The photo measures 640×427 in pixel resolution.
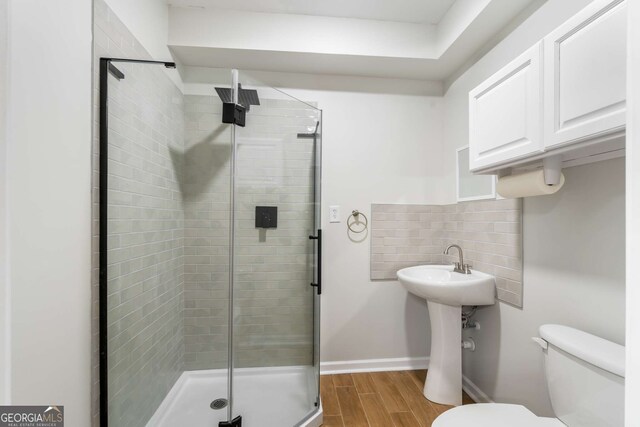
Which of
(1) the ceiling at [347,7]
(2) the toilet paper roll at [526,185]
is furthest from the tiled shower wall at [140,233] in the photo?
(2) the toilet paper roll at [526,185]

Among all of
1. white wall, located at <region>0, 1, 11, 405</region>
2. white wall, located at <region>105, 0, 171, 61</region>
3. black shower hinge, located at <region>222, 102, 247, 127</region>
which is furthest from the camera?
black shower hinge, located at <region>222, 102, 247, 127</region>

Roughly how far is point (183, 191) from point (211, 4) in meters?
1.31

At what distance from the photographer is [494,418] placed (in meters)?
1.05

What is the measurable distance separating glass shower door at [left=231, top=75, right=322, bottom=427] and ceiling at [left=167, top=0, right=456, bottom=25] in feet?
2.27

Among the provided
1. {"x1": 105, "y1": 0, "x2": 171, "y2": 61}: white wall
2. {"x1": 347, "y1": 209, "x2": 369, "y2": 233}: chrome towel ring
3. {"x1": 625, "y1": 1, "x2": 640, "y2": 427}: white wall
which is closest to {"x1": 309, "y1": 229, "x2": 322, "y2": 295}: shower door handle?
{"x1": 347, "y1": 209, "x2": 369, "y2": 233}: chrome towel ring

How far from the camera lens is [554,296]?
1.29 metres

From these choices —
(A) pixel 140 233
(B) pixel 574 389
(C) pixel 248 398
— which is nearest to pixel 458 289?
(B) pixel 574 389

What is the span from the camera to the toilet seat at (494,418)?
102 centimetres

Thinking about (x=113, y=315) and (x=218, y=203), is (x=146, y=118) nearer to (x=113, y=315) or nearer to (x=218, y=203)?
(x=218, y=203)

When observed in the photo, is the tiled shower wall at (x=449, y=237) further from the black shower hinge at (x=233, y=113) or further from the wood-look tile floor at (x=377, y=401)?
the black shower hinge at (x=233, y=113)

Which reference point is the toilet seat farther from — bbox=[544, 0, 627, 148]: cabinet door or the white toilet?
bbox=[544, 0, 627, 148]: cabinet door

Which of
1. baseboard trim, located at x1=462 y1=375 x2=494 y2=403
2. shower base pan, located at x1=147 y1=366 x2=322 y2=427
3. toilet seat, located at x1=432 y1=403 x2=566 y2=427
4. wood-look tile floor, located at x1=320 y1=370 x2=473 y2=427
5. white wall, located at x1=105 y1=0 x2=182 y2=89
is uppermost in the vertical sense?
white wall, located at x1=105 y1=0 x2=182 y2=89

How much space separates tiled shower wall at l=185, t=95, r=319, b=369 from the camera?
1.55m

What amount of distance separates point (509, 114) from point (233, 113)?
4.36ft
